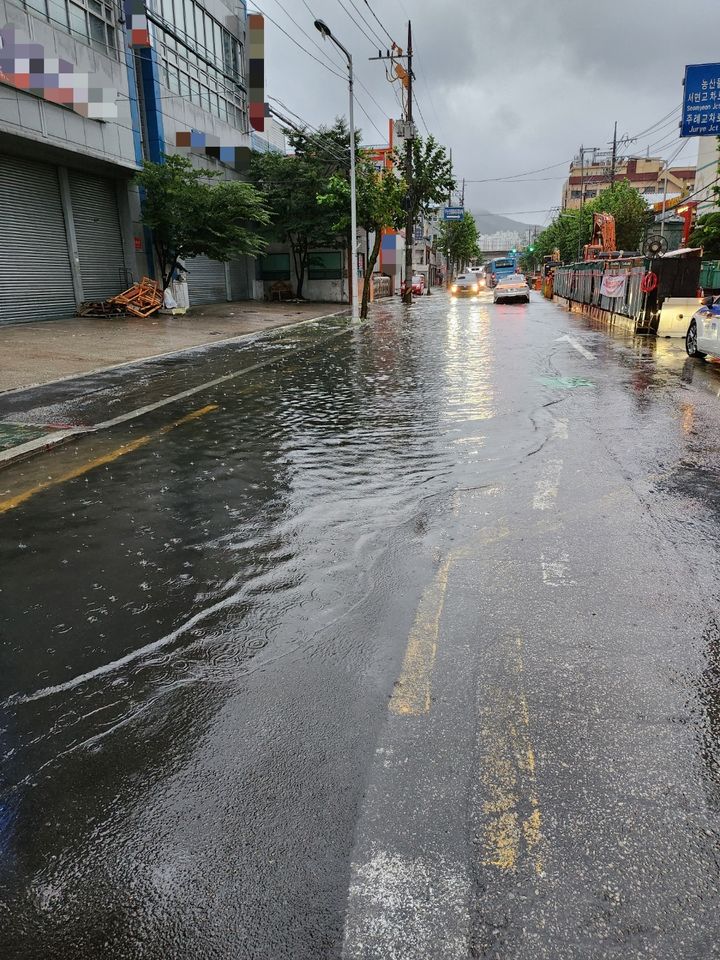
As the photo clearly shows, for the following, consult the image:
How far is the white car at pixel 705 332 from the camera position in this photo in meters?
13.0

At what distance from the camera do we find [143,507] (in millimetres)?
5664

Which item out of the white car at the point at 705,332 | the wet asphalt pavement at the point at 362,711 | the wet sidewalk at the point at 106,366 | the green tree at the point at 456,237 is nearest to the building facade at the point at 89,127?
the wet sidewalk at the point at 106,366

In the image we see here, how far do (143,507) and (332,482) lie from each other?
1.63 metres

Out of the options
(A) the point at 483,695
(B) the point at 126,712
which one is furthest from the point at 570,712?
(B) the point at 126,712

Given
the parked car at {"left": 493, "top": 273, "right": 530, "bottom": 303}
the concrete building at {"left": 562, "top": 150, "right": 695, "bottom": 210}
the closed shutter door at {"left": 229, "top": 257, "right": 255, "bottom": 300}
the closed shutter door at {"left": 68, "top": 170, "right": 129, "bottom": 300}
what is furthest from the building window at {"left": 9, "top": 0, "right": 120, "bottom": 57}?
the concrete building at {"left": 562, "top": 150, "right": 695, "bottom": 210}

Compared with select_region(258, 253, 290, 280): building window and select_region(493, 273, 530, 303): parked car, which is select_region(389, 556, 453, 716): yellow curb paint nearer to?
select_region(493, 273, 530, 303): parked car

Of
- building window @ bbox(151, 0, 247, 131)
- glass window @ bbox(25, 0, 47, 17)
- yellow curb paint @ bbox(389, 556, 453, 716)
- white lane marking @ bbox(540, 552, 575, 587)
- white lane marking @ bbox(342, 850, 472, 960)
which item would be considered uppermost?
building window @ bbox(151, 0, 247, 131)

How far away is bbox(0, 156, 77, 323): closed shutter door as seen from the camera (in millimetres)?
21125

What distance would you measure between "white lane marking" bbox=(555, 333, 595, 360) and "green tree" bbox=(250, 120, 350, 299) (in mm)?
20695

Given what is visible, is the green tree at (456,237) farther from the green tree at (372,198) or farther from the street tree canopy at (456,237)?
the green tree at (372,198)

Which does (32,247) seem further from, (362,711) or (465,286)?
(465,286)

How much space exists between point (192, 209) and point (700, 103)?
55.9 ft

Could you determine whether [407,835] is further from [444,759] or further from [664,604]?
[664,604]

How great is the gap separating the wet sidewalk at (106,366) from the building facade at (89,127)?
2.42 m
